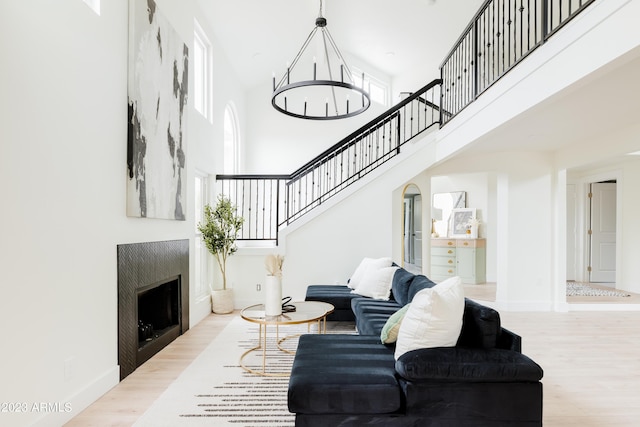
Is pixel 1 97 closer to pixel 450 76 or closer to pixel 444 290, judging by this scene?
pixel 444 290

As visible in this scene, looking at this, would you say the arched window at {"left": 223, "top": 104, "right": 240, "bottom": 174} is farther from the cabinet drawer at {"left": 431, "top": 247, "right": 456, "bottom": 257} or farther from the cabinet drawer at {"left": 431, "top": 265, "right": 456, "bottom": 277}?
the cabinet drawer at {"left": 431, "top": 265, "right": 456, "bottom": 277}

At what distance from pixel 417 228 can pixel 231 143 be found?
3969 mm

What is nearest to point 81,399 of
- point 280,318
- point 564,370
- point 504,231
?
point 280,318

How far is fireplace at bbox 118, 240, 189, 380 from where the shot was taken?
317cm

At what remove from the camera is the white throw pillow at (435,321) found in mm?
2215

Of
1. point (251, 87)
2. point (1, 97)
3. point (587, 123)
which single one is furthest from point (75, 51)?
point (251, 87)

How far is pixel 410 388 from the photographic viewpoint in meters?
2.07

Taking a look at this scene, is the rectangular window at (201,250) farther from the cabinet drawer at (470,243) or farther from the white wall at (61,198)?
the cabinet drawer at (470,243)

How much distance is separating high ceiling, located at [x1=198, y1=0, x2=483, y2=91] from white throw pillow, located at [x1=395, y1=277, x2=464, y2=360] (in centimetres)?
516

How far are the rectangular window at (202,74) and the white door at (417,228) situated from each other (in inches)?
149

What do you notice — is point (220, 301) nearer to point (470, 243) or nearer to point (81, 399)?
point (81, 399)

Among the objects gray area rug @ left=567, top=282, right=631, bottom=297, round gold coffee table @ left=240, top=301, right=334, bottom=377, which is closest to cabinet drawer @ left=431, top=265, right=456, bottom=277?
gray area rug @ left=567, top=282, right=631, bottom=297

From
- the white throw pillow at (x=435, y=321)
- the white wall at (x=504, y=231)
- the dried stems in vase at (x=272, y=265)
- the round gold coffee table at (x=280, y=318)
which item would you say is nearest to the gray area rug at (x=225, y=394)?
the round gold coffee table at (x=280, y=318)

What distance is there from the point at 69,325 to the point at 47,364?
0.27 meters
